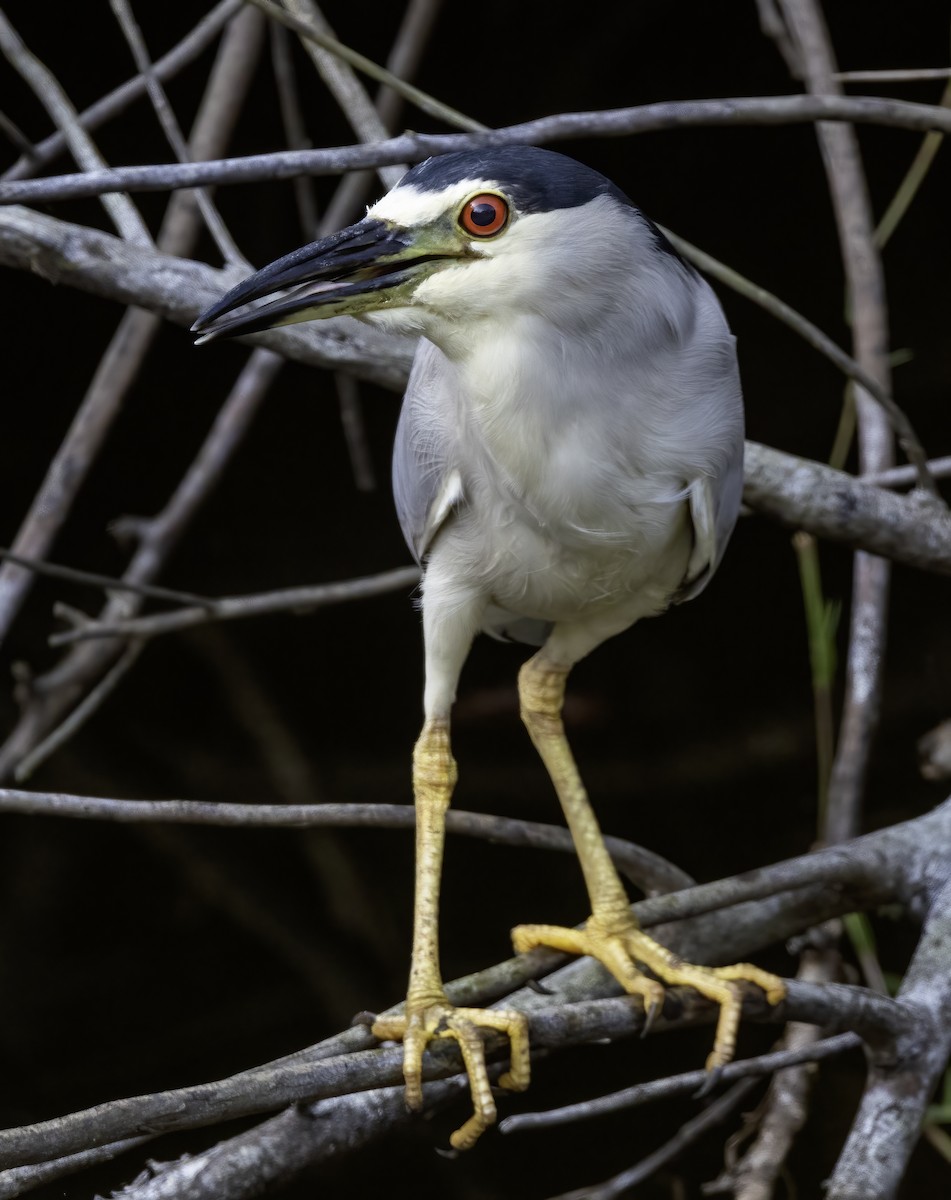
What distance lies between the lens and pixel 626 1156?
247 centimetres

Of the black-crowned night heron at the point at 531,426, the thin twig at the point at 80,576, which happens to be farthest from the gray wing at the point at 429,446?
the thin twig at the point at 80,576

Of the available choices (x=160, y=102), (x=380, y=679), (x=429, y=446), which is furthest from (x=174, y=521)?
(x=429, y=446)

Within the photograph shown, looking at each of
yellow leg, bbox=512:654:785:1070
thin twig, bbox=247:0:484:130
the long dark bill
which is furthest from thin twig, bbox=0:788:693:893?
thin twig, bbox=247:0:484:130

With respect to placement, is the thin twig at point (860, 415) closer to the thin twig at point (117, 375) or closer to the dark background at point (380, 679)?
the dark background at point (380, 679)

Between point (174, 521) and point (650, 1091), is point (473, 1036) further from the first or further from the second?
point (174, 521)

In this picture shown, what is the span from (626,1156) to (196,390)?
5.40ft

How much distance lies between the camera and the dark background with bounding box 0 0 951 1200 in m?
2.44

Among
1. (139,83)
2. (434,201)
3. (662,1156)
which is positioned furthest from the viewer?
(139,83)

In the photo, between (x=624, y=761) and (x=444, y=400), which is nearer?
(x=444, y=400)

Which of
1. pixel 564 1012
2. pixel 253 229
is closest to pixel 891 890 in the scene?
pixel 564 1012

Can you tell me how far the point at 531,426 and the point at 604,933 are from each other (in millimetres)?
644

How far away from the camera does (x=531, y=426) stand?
1292mm

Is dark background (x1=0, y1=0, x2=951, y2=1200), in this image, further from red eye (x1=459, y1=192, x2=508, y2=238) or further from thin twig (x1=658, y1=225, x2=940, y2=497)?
red eye (x1=459, y1=192, x2=508, y2=238)

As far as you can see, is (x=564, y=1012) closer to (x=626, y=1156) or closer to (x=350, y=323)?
(x=350, y=323)
